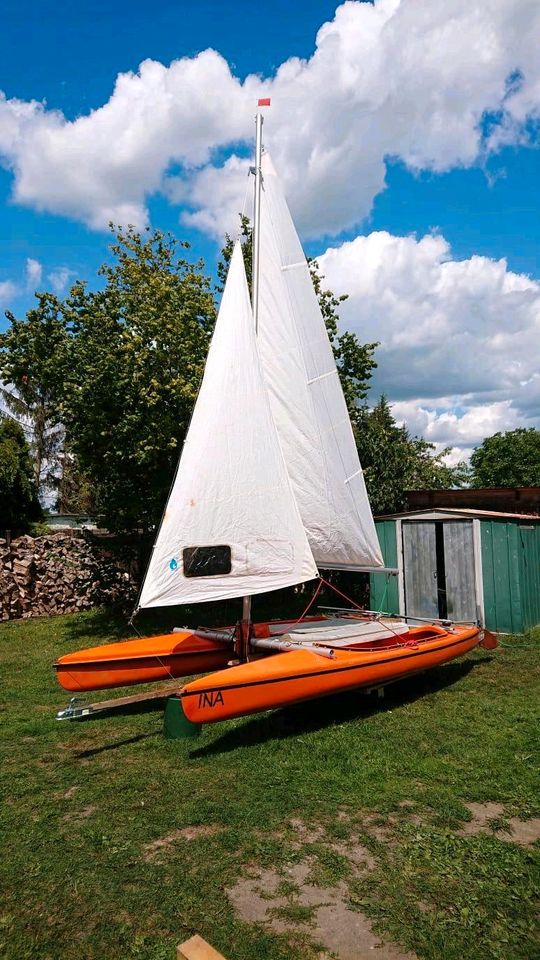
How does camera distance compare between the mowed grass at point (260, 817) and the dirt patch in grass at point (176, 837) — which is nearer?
the mowed grass at point (260, 817)

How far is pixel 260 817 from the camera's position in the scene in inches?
215

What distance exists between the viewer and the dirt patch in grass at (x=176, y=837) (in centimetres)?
492

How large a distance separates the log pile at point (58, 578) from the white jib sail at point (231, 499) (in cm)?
945

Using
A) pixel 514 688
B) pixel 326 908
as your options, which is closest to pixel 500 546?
pixel 514 688

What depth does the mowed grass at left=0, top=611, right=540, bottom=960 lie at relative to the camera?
3.97 meters

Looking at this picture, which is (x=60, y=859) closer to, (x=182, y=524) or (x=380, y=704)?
(x=182, y=524)

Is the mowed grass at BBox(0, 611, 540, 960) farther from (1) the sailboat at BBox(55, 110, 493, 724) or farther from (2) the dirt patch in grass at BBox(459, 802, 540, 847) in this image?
(1) the sailboat at BBox(55, 110, 493, 724)

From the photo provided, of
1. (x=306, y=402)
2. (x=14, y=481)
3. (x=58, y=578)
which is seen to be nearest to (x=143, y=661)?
(x=306, y=402)

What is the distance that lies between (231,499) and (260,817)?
3.79 m

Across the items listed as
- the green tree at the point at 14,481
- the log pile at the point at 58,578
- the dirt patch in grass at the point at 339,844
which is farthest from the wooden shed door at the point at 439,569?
the green tree at the point at 14,481

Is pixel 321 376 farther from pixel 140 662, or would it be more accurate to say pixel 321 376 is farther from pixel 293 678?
pixel 140 662

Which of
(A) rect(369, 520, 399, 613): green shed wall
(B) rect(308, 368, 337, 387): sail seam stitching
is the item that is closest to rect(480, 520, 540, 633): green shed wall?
(A) rect(369, 520, 399, 613): green shed wall

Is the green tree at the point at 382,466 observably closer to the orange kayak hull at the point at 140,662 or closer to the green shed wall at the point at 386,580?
the green shed wall at the point at 386,580

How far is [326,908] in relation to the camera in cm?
419
